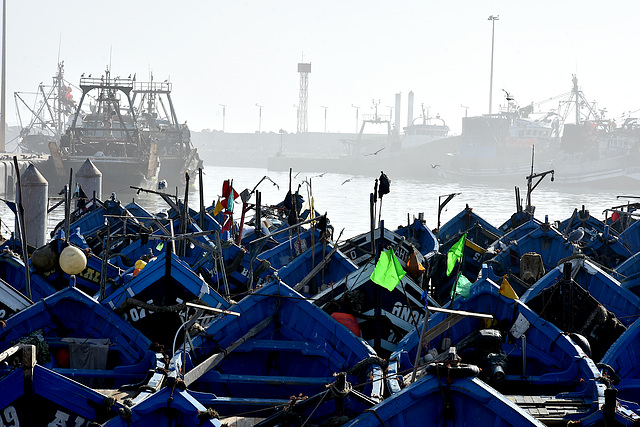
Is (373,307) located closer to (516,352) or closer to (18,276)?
(516,352)

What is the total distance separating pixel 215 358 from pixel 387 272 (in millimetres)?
2327

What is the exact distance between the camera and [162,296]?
35.8 ft

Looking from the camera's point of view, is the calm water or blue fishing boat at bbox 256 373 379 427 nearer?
blue fishing boat at bbox 256 373 379 427

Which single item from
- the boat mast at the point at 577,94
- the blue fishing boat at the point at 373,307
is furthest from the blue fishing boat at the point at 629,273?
the boat mast at the point at 577,94

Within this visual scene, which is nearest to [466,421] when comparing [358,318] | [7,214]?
[358,318]

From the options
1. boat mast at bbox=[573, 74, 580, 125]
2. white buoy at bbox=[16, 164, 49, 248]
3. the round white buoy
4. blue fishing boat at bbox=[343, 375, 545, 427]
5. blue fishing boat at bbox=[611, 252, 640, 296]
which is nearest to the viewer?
blue fishing boat at bbox=[343, 375, 545, 427]

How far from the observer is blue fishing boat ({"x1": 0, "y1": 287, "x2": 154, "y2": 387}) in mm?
9469

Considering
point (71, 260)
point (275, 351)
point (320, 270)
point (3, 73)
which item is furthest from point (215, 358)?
point (3, 73)

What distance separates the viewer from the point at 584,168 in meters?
86.1

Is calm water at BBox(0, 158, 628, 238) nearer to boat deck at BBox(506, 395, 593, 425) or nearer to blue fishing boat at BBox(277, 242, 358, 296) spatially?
blue fishing boat at BBox(277, 242, 358, 296)

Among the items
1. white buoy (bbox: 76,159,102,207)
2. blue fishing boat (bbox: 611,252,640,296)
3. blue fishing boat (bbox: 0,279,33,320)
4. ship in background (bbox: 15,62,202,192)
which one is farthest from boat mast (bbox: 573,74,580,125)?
blue fishing boat (bbox: 0,279,33,320)

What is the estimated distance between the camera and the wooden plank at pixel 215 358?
8.68 m

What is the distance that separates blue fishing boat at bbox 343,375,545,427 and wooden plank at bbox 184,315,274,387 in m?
2.39

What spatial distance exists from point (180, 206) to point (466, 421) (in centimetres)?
1569
